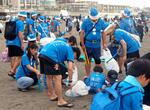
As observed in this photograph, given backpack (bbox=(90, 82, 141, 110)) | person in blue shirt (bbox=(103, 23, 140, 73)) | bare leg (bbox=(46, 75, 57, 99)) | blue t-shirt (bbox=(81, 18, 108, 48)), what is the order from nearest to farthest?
1. backpack (bbox=(90, 82, 141, 110))
2. bare leg (bbox=(46, 75, 57, 99))
3. person in blue shirt (bbox=(103, 23, 140, 73))
4. blue t-shirt (bbox=(81, 18, 108, 48))

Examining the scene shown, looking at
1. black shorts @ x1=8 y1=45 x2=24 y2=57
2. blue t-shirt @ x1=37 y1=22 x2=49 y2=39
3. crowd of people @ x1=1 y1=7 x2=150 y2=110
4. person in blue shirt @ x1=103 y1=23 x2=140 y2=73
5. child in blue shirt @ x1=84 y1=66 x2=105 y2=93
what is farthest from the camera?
blue t-shirt @ x1=37 y1=22 x2=49 y2=39

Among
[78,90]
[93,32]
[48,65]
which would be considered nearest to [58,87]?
[48,65]

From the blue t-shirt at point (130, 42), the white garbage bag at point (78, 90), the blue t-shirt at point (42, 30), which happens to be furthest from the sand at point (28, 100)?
the blue t-shirt at point (42, 30)

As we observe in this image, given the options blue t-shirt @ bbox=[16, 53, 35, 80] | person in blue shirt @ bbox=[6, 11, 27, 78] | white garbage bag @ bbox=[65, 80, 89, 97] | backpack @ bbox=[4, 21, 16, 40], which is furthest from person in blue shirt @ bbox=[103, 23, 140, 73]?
backpack @ bbox=[4, 21, 16, 40]

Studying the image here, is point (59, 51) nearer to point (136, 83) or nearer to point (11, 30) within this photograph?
point (11, 30)

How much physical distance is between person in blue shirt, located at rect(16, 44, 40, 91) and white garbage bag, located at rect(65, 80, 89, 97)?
0.73m

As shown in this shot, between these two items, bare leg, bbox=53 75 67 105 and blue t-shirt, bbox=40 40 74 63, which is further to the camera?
bare leg, bbox=53 75 67 105

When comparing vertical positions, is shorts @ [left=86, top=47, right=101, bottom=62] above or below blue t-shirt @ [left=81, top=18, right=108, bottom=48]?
below

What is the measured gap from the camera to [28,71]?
27.3 ft

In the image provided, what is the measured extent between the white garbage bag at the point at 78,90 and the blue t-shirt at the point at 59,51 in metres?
0.98

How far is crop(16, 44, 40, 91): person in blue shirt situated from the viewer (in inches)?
317

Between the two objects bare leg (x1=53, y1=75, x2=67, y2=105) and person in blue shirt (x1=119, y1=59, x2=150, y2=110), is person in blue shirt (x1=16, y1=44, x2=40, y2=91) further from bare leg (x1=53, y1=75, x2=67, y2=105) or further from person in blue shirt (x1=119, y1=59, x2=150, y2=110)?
person in blue shirt (x1=119, y1=59, x2=150, y2=110)

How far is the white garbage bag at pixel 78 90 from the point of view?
7.64 m

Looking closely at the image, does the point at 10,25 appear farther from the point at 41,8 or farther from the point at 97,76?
Result: the point at 41,8
